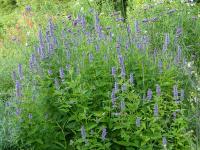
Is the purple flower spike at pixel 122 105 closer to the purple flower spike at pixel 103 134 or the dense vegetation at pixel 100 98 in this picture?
the dense vegetation at pixel 100 98

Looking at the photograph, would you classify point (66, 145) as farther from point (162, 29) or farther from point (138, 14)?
point (138, 14)

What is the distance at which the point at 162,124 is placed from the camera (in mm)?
3836

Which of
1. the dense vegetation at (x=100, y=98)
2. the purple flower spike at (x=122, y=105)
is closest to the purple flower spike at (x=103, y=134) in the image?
the dense vegetation at (x=100, y=98)

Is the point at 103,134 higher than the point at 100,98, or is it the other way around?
the point at 100,98

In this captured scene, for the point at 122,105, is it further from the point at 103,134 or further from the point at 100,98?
the point at 100,98

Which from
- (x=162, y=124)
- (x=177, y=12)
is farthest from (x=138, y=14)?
(x=162, y=124)

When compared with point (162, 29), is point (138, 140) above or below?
below

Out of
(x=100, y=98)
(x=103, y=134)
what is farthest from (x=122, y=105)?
(x=100, y=98)

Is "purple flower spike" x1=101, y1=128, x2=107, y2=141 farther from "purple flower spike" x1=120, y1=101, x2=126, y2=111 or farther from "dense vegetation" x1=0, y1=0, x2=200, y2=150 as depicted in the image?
"purple flower spike" x1=120, y1=101, x2=126, y2=111

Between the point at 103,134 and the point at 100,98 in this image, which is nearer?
the point at 103,134

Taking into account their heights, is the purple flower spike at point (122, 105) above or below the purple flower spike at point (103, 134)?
above

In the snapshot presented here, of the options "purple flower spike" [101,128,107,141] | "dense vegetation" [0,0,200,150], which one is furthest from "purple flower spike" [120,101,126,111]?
"purple flower spike" [101,128,107,141]

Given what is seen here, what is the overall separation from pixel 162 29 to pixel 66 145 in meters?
2.82

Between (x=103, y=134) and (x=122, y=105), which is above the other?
(x=122, y=105)
